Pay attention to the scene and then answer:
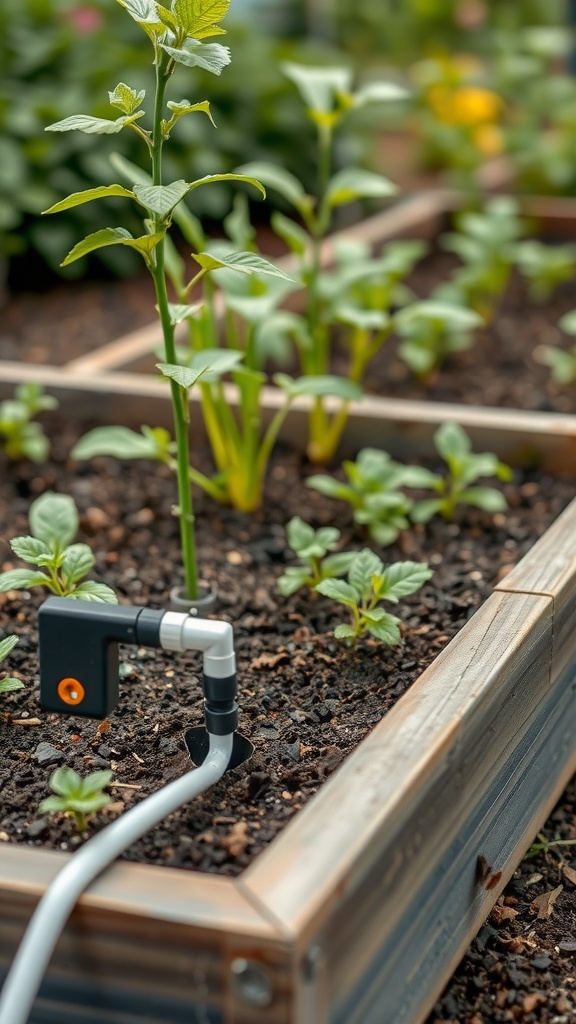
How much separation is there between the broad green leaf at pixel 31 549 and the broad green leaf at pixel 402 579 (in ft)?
1.18

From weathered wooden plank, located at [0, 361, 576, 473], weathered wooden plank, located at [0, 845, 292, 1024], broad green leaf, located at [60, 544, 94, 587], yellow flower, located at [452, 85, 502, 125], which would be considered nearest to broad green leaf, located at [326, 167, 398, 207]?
weathered wooden plank, located at [0, 361, 576, 473]

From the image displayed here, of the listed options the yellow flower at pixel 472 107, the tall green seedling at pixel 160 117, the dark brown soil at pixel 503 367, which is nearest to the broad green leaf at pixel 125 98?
the tall green seedling at pixel 160 117

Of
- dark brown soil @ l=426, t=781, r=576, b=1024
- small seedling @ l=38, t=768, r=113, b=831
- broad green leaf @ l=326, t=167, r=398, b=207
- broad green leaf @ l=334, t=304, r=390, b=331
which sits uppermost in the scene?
broad green leaf @ l=326, t=167, r=398, b=207

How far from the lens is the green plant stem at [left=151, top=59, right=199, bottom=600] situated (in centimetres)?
119

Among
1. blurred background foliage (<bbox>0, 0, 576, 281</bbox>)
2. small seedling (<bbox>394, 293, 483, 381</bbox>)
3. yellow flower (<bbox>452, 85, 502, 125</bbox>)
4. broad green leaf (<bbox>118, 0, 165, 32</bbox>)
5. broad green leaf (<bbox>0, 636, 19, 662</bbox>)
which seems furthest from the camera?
yellow flower (<bbox>452, 85, 502, 125</bbox>)

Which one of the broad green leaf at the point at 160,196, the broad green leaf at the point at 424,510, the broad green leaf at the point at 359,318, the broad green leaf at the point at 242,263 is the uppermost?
the broad green leaf at the point at 160,196

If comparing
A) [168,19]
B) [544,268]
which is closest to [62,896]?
[168,19]

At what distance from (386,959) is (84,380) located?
1356 mm

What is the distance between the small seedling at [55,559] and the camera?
129 cm

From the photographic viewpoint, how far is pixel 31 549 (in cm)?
133

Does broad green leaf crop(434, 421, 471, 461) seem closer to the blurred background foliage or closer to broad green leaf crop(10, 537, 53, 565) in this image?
broad green leaf crop(10, 537, 53, 565)

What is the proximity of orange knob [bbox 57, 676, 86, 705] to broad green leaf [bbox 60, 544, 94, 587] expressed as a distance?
0.58 ft

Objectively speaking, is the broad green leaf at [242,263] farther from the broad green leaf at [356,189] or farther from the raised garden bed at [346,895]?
the broad green leaf at [356,189]

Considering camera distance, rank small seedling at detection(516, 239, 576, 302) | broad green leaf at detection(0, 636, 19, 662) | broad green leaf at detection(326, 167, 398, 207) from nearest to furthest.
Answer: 1. broad green leaf at detection(0, 636, 19, 662)
2. broad green leaf at detection(326, 167, 398, 207)
3. small seedling at detection(516, 239, 576, 302)
